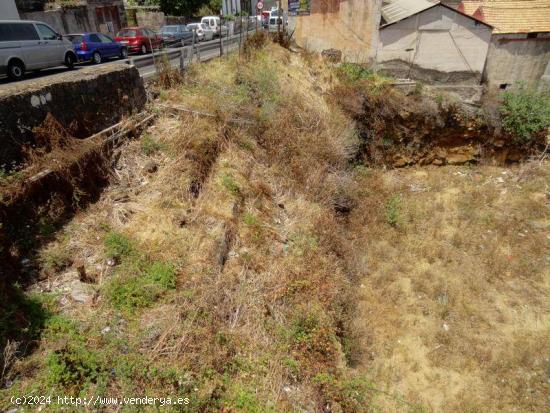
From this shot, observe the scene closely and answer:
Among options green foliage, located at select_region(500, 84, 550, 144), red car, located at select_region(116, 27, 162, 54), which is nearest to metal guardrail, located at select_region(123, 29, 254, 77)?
red car, located at select_region(116, 27, 162, 54)

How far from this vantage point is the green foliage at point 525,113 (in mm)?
11094

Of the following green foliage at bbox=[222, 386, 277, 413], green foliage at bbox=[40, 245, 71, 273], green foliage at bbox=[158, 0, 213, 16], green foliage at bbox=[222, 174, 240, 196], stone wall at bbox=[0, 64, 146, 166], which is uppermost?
green foliage at bbox=[158, 0, 213, 16]

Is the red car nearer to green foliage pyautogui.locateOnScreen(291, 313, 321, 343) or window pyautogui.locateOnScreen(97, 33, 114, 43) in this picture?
window pyautogui.locateOnScreen(97, 33, 114, 43)

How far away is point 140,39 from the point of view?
18.5 metres

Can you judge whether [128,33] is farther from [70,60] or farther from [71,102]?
[71,102]

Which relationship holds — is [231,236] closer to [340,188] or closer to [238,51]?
[340,188]

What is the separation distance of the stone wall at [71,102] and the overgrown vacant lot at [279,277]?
2.41ft

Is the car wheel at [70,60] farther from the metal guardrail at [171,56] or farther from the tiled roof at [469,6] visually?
the tiled roof at [469,6]

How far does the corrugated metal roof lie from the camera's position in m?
11.9

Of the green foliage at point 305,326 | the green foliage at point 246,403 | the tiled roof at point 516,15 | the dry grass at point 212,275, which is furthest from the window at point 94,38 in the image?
the green foliage at point 246,403

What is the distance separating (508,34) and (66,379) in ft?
49.4

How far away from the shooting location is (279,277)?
563 cm

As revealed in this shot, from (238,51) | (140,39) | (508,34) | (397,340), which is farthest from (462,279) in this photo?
(140,39)

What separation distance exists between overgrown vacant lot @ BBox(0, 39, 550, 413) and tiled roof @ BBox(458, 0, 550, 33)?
15.9 feet
